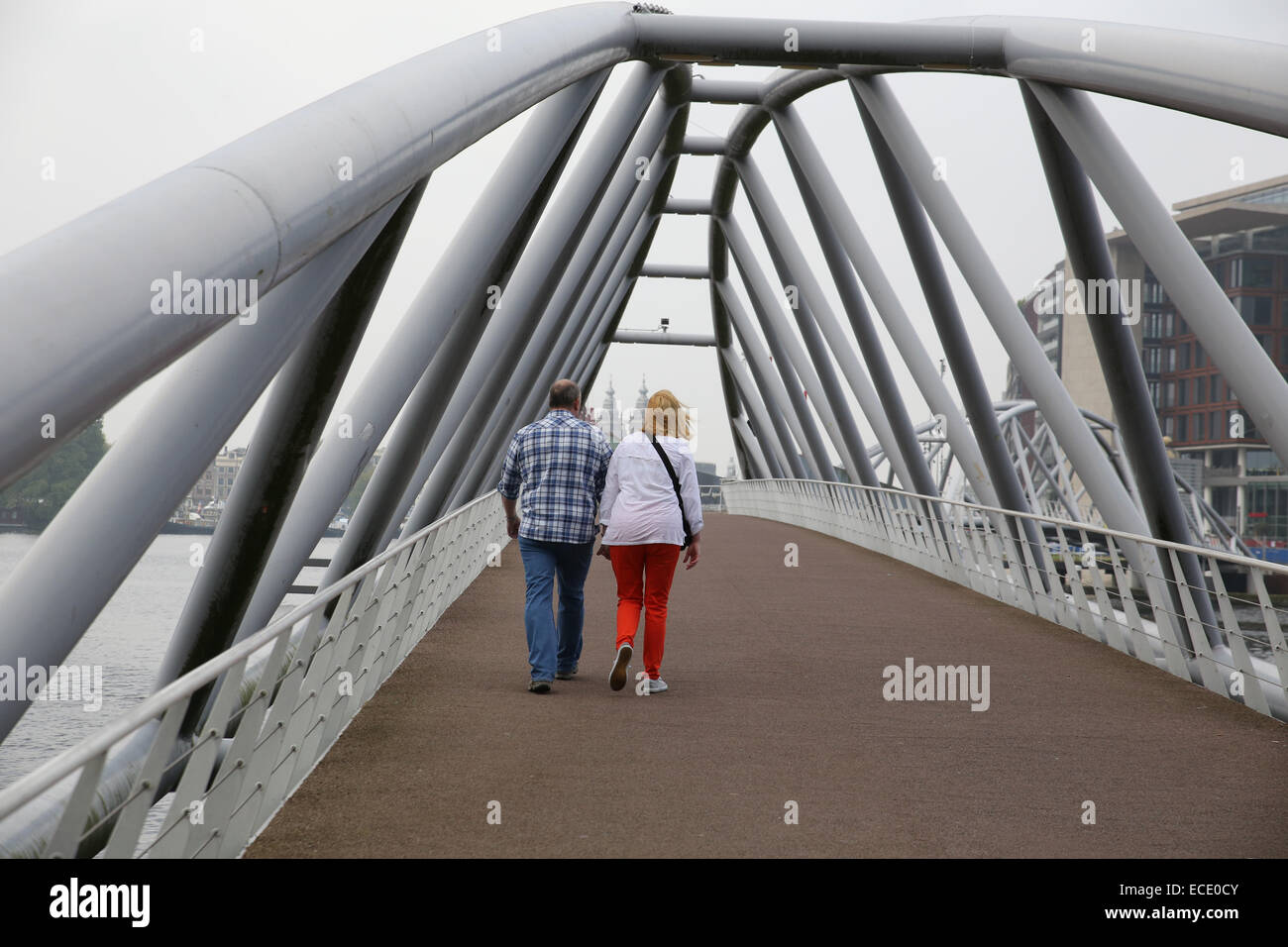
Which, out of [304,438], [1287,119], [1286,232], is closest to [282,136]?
[304,438]

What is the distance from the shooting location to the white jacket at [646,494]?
850 cm

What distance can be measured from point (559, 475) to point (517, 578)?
8.75 m

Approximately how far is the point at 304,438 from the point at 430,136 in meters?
1.84

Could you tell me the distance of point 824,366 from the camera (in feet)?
105

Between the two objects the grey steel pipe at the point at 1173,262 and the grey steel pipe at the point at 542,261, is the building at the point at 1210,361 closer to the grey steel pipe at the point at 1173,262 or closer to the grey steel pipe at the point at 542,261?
the grey steel pipe at the point at 542,261

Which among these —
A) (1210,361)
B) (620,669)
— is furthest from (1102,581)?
(1210,361)

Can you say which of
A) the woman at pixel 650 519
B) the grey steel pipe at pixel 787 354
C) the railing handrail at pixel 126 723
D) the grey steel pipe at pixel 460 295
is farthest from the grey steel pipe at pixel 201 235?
the grey steel pipe at pixel 787 354

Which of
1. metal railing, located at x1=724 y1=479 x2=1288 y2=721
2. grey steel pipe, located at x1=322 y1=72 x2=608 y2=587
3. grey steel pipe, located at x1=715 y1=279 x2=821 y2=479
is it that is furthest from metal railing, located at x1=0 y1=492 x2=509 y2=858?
grey steel pipe, located at x1=715 y1=279 x2=821 y2=479

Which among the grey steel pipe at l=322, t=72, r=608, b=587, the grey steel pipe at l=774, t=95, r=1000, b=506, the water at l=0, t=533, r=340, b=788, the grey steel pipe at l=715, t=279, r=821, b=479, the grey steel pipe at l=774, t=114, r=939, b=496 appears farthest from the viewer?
the grey steel pipe at l=715, t=279, r=821, b=479

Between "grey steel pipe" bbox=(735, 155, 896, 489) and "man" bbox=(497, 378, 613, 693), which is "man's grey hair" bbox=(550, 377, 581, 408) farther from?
"grey steel pipe" bbox=(735, 155, 896, 489)

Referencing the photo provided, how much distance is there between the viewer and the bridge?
4.85 meters

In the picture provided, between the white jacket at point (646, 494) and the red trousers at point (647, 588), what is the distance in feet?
0.28

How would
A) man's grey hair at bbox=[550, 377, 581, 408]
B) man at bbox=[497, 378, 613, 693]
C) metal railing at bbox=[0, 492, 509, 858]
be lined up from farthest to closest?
man's grey hair at bbox=[550, 377, 581, 408] < man at bbox=[497, 378, 613, 693] < metal railing at bbox=[0, 492, 509, 858]
